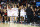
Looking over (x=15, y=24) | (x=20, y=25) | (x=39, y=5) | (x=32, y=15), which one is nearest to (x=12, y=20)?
(x=15, y=24)

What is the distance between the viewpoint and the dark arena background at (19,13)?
2180mm

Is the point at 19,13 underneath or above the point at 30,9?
underneath

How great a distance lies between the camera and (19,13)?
223cm

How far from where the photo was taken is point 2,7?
7.46 feet

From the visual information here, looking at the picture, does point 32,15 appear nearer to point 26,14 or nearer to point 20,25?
point 26,14

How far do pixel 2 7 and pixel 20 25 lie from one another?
0.85m

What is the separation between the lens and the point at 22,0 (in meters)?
2.19

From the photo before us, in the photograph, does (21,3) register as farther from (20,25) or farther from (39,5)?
(20,25)

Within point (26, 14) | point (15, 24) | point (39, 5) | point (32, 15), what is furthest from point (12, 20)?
point (39, 5)

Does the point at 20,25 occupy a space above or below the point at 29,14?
below

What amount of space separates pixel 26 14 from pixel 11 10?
0.51m

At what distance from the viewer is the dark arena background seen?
218 centimetres

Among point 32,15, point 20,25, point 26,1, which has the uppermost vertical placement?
point 26,1

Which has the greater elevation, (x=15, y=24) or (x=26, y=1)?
(x=26, y=1)
